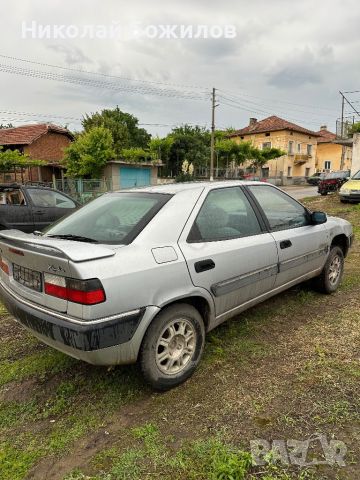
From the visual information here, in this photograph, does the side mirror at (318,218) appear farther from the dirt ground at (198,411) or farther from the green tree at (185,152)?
the green tree at (185,152)

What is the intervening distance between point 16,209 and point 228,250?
6440 mm

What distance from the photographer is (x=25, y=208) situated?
26.2 feet

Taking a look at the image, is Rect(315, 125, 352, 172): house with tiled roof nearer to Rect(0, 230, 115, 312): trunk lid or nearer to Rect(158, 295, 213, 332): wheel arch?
Rect(158, 295, 213, 332): wheel arch

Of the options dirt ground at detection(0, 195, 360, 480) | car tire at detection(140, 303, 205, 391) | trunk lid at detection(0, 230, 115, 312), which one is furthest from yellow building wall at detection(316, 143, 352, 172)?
trunk lid at detection(0, 230, 115, 312)

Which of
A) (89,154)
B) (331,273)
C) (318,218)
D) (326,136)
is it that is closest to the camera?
(318,218)

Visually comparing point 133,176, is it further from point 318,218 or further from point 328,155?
point 328,155

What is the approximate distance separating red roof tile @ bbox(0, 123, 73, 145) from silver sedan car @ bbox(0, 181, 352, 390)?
2885 cm

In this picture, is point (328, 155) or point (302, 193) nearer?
point (302, 193)

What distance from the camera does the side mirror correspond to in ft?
13.3

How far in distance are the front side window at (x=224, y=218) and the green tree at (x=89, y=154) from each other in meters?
22.5

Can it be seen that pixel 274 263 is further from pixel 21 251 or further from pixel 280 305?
pixel 21 251

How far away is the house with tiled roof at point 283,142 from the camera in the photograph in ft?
150

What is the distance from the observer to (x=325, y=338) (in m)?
3.43

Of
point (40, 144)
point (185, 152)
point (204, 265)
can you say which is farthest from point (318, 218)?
point (185, 152)
